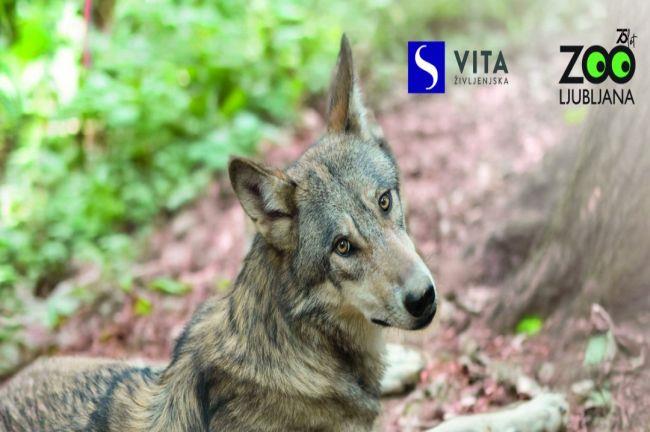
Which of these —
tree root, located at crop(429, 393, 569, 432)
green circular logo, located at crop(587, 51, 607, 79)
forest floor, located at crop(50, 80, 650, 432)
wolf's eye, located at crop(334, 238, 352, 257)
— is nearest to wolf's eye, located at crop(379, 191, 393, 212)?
wolf's eye, located at crop(334, 238, 352, 257)

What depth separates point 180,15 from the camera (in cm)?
977

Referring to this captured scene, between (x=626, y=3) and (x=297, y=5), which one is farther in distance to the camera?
(x=297, y=5)

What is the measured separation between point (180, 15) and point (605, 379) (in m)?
7.56

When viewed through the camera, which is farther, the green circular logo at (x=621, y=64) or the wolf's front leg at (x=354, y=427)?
the green circular logo at (x=621, y=64)

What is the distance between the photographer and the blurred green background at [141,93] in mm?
8719

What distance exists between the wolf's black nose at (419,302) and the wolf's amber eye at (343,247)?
1.57 ft

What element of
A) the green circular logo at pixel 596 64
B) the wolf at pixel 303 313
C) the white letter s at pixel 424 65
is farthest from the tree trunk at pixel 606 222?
the white letter s at pixel 424 65

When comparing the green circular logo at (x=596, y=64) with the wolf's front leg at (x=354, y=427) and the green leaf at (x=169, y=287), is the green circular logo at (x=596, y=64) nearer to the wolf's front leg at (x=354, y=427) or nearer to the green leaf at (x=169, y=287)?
the wolf's front leg at (x=354, y=427)

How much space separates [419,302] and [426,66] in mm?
4590

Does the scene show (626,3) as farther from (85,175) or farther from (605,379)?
(85,175)

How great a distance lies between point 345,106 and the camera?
4.66m

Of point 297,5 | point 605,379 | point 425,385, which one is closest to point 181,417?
point 425,385

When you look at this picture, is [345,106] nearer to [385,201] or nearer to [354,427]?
[385,201]

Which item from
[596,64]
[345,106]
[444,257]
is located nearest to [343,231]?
[345,106]
